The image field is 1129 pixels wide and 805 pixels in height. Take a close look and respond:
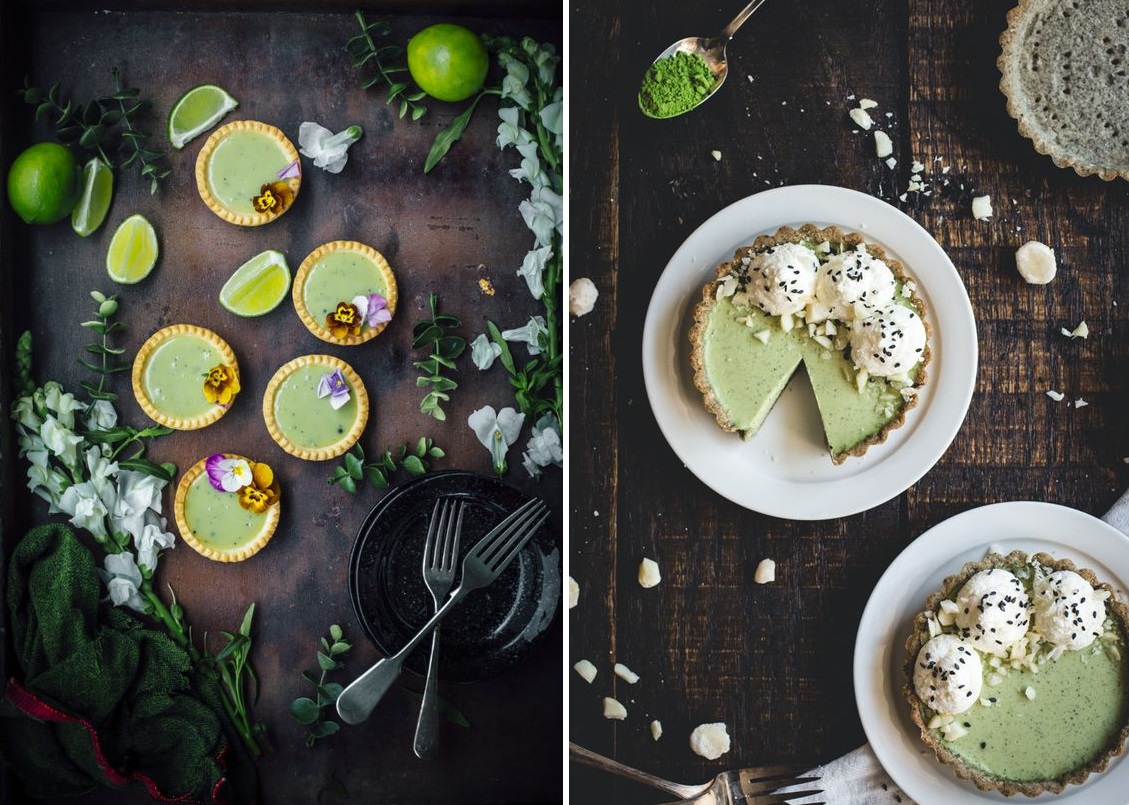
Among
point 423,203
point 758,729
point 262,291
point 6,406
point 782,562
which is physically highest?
point 423,203

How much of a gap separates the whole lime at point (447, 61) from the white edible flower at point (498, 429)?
25.4 inches

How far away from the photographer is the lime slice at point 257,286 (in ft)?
6.64

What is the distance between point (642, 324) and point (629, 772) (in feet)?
2.78

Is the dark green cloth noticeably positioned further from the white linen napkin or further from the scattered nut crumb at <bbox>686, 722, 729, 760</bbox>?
the white linen napkin

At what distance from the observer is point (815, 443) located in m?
1.86

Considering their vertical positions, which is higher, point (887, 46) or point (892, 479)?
point (887, 46)

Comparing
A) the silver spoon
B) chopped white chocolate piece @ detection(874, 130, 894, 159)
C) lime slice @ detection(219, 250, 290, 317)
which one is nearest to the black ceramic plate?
lime slice @ detection(219, 250, 290, 317)

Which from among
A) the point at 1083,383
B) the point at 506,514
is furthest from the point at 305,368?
the point at 1083,383

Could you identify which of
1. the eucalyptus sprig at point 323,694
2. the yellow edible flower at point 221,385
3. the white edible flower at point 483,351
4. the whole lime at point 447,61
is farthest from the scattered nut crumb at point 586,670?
the whole lime at point 447,61

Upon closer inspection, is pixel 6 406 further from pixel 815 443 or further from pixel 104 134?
pixel 815 443

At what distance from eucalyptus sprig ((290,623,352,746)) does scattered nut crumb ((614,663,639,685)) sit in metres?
0.56

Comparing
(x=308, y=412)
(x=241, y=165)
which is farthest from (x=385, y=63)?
(x=308, y=412)

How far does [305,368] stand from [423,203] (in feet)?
1.38

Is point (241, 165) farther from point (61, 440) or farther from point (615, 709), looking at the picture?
point (615, 709)
